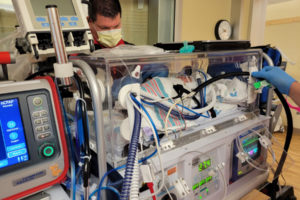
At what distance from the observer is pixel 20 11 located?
53 cm

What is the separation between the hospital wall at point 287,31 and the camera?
12.0 feet

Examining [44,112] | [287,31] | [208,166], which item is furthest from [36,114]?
[287,31]

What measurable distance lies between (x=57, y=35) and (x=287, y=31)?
4.46 meters

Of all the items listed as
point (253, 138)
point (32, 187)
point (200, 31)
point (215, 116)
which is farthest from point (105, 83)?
point (200, 31)

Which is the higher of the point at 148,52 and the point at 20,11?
the point at 20,11

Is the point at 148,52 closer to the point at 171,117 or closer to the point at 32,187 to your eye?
the point at 171,117

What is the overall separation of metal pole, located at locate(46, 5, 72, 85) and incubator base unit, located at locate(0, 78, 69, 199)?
0.11m

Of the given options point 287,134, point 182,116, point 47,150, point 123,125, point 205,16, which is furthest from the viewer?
point 205,16

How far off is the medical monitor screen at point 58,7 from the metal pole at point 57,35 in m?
0.16

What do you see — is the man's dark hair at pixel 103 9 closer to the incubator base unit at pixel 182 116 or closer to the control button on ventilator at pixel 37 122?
the incubator base unit at pixel 182 116

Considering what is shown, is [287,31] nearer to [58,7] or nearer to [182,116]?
[182,116]

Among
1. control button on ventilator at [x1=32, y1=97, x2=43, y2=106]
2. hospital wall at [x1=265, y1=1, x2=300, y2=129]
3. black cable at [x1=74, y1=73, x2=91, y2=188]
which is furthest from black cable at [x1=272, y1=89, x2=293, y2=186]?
hospital wall at [x1=265, y1=1, x2=300, y2=129]

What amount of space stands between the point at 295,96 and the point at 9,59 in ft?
3.87

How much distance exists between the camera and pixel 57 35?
0.46 metres
